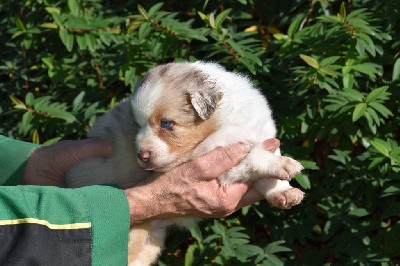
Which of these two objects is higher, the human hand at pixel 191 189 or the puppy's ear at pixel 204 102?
the puppy's ear at pixel 204 102

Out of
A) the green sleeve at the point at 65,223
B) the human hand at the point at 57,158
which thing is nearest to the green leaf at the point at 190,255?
the human hand at the point at 57,158

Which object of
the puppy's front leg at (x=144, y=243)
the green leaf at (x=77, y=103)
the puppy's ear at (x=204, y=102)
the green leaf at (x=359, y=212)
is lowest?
the green leaf at (x=359, y=212)

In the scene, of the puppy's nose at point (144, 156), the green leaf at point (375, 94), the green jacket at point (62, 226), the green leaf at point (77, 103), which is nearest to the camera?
the green jacket at point (62, 226)

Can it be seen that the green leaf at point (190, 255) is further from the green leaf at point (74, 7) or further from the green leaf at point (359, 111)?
the green leaf at point (74, 7)

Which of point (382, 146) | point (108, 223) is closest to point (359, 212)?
point (382, 146)

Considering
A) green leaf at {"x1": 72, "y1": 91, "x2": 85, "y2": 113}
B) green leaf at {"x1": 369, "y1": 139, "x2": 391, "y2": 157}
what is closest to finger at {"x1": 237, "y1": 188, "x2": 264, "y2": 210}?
green leaf at {"x1": 369, "y1": 139, "x2": 391, "y2": 157}

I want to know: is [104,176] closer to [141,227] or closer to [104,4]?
[141,227]

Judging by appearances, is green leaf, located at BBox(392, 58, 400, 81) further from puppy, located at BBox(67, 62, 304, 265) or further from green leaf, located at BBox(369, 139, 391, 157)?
puppy, located at BBox(67, 62, 304, 265)
